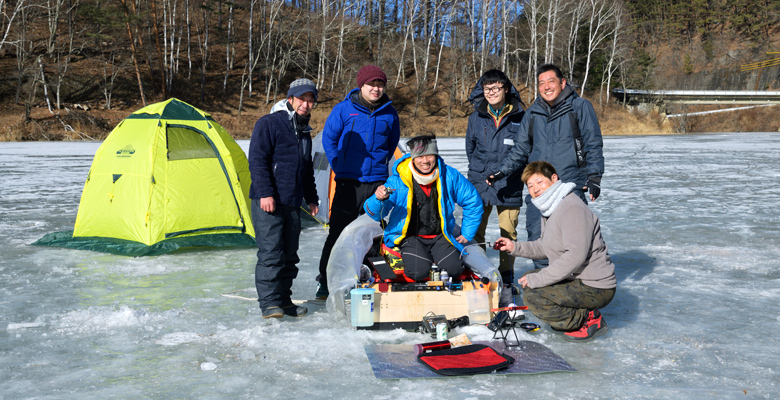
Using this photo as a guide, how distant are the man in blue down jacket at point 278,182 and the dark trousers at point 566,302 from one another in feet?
5.29

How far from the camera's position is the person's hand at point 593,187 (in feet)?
12.8

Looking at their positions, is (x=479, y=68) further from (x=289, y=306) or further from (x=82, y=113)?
(x=289, y=306)

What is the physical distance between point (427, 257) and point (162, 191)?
3.18m

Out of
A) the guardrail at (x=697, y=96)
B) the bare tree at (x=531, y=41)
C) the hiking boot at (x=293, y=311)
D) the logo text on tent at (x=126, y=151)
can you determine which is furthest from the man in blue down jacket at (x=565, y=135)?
the guardrail at (x=697, y=96)

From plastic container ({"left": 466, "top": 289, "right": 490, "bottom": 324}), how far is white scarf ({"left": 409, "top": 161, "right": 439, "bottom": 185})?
0.78 m

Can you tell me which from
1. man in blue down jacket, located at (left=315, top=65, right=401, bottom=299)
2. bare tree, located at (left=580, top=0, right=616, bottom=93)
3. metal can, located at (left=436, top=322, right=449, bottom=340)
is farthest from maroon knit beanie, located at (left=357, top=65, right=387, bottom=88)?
bare tree, located at (left=580, top=0, right=616, bottom=93)

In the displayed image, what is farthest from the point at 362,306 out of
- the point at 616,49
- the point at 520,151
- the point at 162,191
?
the point at 616,49

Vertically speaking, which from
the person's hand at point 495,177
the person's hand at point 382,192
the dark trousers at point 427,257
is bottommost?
the dark trousers at point 427,257

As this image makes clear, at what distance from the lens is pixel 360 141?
418 centimetres

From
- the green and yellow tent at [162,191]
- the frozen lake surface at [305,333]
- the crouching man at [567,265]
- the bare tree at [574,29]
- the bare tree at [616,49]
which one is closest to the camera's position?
the frozen lake surface at [305,333]

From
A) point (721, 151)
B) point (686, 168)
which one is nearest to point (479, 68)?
point (721, 151)

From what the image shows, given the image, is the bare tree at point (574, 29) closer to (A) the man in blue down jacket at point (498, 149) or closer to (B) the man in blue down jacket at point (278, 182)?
(A) the man in blue down jacket at point (498, 149)

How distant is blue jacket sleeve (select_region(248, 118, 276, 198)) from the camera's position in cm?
379

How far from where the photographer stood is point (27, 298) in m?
4.34
